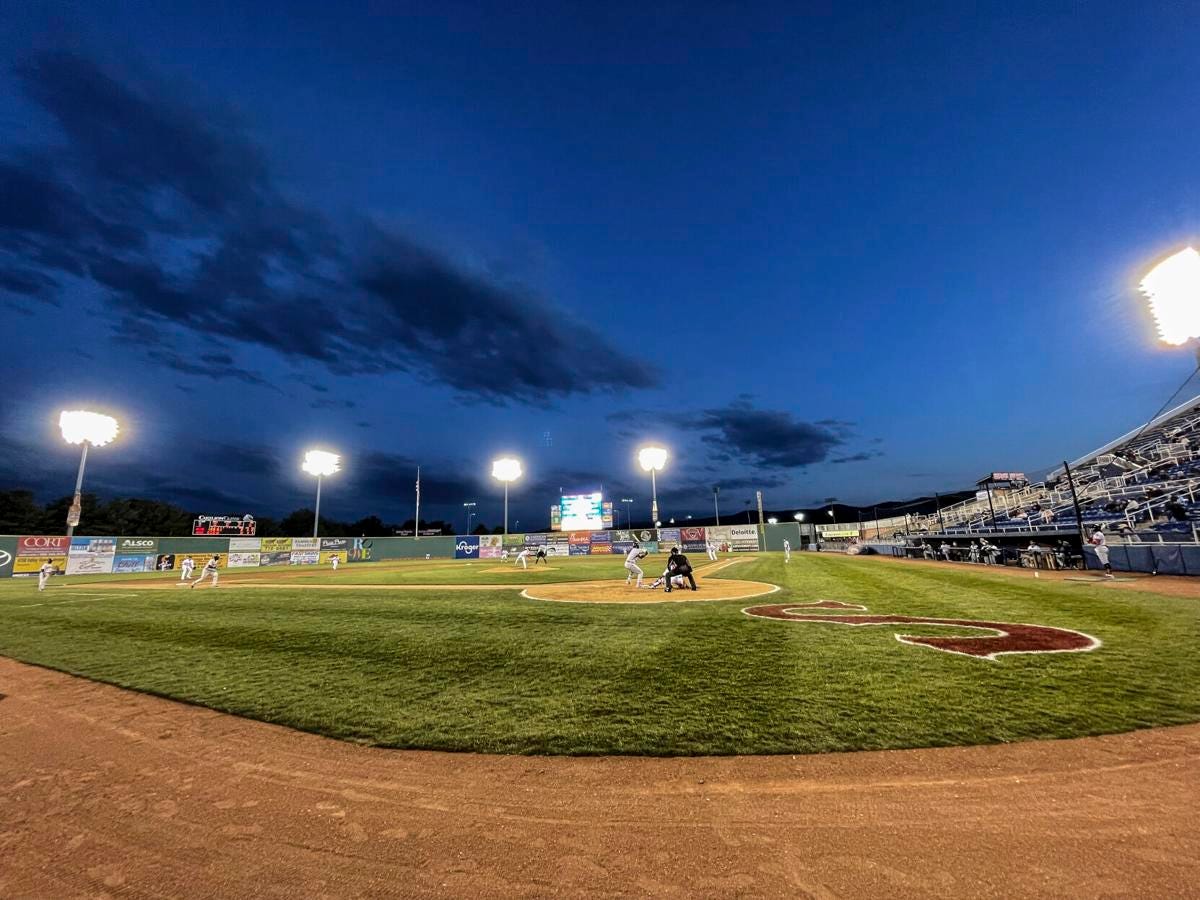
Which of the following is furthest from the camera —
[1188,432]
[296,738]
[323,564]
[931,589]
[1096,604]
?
[323,564]

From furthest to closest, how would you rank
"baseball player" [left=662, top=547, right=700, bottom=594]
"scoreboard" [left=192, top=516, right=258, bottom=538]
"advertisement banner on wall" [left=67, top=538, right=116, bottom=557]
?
"scoreboard" [left=192, top=516, right=258, bottom=538], "advertisement banner on wall" [left=67, top=538, right=116, bottom=557], "baseball player" [left=662, top=547, right=700, bottom=594]

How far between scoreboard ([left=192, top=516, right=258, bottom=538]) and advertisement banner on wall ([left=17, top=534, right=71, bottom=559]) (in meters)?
13.3

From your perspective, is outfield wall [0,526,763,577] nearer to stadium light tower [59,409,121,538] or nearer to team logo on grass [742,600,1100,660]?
stadium light tower [59,409,121,538]

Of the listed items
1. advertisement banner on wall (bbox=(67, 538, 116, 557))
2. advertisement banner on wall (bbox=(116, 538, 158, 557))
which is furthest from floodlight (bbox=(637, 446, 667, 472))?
advertisement banner on wall (bbox=(67, 538, 116, 557))

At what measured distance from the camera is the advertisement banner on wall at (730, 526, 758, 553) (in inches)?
2142

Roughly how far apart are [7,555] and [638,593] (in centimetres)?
4486

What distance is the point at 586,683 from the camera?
6219mm

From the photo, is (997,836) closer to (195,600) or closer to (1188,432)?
(195,600)

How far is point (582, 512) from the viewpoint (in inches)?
2298

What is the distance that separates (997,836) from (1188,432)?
54960 mm

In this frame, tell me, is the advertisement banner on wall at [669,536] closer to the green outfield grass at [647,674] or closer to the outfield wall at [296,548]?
the outfield wall at [296,548]

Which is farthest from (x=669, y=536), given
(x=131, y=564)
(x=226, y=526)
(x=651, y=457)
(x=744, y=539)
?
(x=131, y=564)

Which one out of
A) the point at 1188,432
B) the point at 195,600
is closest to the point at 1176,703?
the point at 195,600

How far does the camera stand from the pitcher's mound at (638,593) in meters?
14.1
